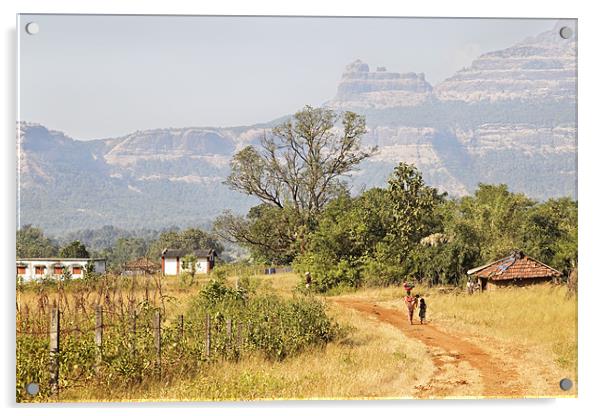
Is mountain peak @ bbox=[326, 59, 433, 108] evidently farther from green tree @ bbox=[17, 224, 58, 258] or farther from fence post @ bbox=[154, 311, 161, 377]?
green tree @ bbox=[17, 224, 58, 258]

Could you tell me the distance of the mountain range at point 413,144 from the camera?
750cm

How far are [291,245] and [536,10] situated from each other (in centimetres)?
246

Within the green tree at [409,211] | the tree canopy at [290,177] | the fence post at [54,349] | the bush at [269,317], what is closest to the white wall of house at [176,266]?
the bush at [269,317]

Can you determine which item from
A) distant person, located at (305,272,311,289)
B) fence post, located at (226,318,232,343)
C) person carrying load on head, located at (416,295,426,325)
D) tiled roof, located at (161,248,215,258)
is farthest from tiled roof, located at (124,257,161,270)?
person carrying load on head, located at (416,295,426,325)

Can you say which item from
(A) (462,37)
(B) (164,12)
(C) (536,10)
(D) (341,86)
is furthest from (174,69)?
(C) (536,10)

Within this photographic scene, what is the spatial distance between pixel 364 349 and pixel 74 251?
2192mm

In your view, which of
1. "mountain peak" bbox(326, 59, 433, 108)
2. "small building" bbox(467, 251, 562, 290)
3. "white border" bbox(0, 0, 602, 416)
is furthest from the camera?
"small building" bbox(467, 251, 562, 290)

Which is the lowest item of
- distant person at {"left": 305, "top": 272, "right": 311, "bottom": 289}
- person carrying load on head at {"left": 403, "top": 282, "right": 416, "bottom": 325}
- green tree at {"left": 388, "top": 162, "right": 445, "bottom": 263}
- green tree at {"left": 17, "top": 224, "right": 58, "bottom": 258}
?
person carrying load on head at {"left": 403, "top": 282, "right": 416, "bottom": 325}

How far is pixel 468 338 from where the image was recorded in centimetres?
765

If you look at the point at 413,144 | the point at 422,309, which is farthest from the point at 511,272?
the point at 413,144

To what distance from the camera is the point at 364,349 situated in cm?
756

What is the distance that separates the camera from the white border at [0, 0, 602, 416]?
719 centimetres

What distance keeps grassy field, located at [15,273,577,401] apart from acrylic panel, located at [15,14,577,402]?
15 millimetres

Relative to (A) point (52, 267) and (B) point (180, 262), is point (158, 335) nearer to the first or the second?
(B) point (180, 262)
